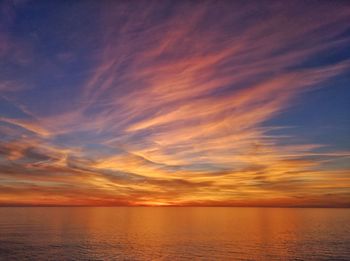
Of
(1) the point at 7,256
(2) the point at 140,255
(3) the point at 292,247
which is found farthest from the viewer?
(3) the point at 292,247

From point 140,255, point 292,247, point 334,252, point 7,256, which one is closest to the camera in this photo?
point 7,256

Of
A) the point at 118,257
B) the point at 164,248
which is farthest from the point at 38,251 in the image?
the point at 164,248

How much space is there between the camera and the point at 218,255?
7850cm

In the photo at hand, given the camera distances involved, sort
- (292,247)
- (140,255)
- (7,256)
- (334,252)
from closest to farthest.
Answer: (7,256) < (140,255) < (334,252) < (292,247)

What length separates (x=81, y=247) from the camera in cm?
8706

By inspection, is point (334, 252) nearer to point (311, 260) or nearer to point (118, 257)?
point (311, 260)

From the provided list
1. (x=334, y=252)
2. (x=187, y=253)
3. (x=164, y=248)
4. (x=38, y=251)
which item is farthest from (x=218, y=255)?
(x=38, y=251)

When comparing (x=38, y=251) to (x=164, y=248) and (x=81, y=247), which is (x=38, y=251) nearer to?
(x=81, y=247)

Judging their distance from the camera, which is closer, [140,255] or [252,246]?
[140,255]

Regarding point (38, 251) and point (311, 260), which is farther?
point (38, 251)

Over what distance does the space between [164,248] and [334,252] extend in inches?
1700

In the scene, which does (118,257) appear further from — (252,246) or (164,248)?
(252,246)


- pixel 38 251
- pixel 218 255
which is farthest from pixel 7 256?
pixel 218 255

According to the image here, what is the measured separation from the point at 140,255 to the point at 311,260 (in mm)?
38845
